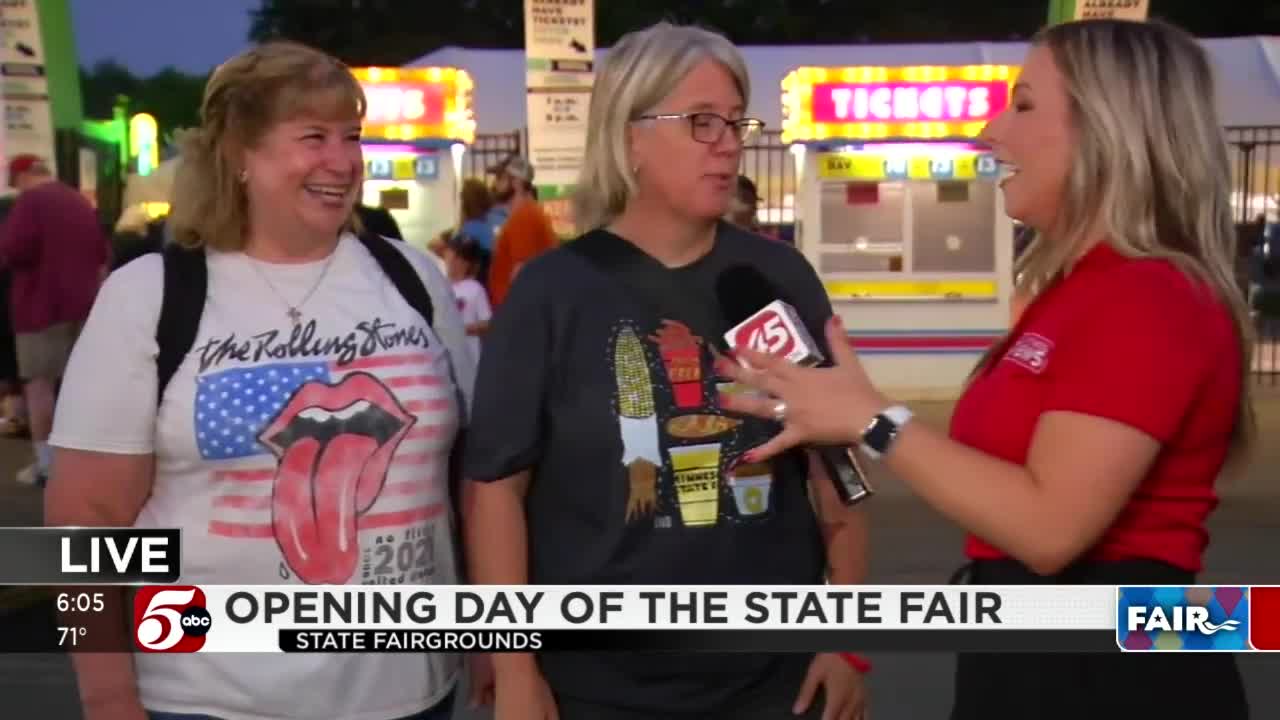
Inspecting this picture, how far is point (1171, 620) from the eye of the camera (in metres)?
2.42

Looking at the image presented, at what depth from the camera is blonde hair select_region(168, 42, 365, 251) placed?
290cm

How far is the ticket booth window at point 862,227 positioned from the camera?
587 inches

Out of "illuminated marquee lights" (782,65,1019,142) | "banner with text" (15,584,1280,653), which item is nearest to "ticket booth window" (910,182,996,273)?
"illuminated marquee lights" (782,65,1019,142)

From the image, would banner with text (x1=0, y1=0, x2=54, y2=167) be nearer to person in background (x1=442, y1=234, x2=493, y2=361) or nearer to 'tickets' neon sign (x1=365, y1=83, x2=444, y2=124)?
'tickets' neon sign (x1=365, y1=83, x2=444, y2=124)

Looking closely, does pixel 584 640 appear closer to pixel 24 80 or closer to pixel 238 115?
pixel 238 115

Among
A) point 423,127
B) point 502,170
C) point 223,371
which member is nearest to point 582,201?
point 223,371

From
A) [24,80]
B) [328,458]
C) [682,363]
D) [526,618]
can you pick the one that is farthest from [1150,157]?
[24,80]

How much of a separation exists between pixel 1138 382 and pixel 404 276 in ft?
4.28

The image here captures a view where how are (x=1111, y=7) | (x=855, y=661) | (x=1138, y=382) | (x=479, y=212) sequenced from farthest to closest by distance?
(x=1111, y=7), (x=479, y=212), (x=855, y=661), (x=1138, y=382)

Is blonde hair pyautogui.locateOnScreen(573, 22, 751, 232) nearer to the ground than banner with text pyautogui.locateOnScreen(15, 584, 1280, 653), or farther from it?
farther from it

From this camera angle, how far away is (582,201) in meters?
2.99

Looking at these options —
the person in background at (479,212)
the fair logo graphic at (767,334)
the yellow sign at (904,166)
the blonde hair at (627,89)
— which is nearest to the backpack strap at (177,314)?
the blonde hair at (627,89)

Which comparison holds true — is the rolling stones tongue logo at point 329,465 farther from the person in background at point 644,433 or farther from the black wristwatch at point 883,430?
the black wristwatch at point 883,430

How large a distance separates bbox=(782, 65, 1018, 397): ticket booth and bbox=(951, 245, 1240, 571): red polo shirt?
12.3 metres
